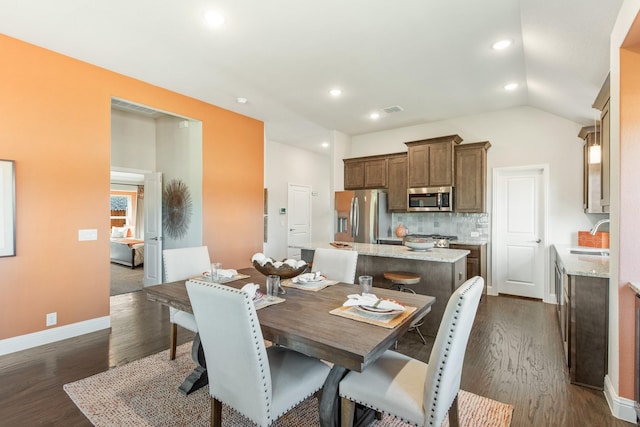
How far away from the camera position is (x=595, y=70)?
115 inches

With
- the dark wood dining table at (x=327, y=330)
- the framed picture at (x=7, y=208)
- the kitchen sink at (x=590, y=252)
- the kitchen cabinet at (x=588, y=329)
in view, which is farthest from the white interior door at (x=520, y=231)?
the framed picture at (x=7, y=208)

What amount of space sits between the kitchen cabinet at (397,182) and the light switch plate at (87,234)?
14.7ft

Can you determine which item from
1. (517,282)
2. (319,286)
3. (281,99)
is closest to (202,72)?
(281,99)

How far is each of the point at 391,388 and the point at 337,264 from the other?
133 centimetres

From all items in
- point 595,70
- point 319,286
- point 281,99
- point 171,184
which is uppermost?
point 281,99

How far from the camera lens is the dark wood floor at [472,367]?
202 cm

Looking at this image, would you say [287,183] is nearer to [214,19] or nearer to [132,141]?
[132,141]

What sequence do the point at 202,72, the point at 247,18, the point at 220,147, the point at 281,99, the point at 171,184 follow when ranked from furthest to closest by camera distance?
the point at 171,184 → the point at 220,147 → the point at 281,99 → the point at 202,72 → the point at 247,18

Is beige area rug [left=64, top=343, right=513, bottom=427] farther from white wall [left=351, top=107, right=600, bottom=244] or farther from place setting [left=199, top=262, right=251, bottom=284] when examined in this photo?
white wall [left=351, top=107, right=600, bottom=244]

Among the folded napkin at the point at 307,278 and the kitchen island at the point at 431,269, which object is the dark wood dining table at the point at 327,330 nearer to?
the folded napkin at the point at 307,278

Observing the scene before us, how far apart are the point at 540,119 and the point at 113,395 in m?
5.97

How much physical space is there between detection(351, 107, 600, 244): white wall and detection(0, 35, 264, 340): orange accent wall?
16.1 feet

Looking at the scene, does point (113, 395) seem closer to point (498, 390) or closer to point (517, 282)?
point (498, 390)

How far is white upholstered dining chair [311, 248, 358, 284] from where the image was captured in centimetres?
266
